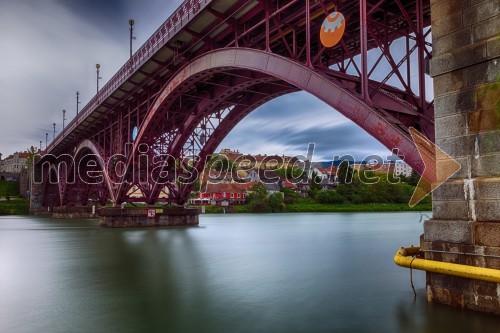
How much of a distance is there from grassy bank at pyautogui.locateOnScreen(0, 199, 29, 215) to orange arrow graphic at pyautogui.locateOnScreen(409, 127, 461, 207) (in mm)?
87264

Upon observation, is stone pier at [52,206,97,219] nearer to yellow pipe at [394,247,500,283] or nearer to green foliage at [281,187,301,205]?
green foliage at [281,187,301,205]

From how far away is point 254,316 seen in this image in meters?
7.76

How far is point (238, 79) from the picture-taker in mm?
23750

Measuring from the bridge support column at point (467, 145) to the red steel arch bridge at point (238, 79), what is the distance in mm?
2317

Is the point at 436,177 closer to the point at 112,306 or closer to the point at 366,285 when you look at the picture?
the point at 366,285

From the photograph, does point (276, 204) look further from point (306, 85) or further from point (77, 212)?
point (306, 85)

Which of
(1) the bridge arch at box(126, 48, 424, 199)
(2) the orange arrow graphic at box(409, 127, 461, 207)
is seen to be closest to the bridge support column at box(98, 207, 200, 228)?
(1) the bridge arch at box(126, 48, 424, 199)

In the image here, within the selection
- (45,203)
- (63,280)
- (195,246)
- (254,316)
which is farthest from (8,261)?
(45,203)

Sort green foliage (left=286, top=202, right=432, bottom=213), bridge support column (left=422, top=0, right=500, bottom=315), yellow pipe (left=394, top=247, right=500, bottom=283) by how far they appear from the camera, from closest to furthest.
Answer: yellow pipe (left=394, top=247, right=500, bottom=283) < bridge support column (left=422, top=0, right=500, bottom=315) < green foliage (left=286, top=202, right=432, bottom=213)

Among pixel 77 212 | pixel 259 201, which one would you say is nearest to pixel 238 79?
pixel 77 212

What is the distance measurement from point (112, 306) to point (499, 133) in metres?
7.77

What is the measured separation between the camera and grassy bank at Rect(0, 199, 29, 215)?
80.6 meters

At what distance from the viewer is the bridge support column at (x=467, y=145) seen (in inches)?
256

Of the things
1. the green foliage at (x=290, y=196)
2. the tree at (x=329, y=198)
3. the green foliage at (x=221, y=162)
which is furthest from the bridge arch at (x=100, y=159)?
the tree at (x=329, y=198)
